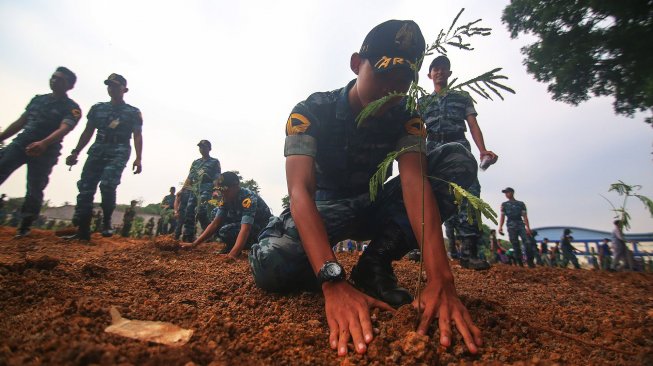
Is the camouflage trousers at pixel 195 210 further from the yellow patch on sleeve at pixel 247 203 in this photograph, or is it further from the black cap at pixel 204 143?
the yellow patch on sleeve at pixel 247 203

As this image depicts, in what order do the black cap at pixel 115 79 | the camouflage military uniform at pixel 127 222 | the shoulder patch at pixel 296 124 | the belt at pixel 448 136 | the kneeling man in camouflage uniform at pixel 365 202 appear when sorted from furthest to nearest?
1. the camouflage military uniform at pixel 127 222
2. the black cap at pixel 115 79
3. the belt at pixel 448 136
4. the shoulder patch at pixel 296 124
5. the kneeling man in camouflage uniform at pixel 365 202

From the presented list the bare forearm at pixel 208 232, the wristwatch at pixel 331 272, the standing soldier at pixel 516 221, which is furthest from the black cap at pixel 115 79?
the standing soldier at pixel 516 221

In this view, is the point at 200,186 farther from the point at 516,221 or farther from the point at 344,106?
the point at 516,221

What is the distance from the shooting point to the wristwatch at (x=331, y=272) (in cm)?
111

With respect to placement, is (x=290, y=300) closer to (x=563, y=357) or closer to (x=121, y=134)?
(x=563, y=357)

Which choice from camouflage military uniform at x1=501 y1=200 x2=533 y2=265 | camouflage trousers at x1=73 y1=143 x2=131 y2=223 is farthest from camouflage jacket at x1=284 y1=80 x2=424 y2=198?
camouflage military uniform at x1=501 y1=200 x2=533 y2=265

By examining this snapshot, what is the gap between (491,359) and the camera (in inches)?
33.3

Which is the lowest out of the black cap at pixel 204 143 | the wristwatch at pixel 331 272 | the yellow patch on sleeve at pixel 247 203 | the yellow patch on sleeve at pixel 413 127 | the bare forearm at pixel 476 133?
the wristwatch at pixel 331 272

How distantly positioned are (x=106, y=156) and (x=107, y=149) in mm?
89

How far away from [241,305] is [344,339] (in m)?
0.57

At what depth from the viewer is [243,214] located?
3826mm

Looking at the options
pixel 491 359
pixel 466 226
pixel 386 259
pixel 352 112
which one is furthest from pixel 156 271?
pixel 466 226

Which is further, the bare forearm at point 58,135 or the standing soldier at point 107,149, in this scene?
the standing soldier at point 107,149

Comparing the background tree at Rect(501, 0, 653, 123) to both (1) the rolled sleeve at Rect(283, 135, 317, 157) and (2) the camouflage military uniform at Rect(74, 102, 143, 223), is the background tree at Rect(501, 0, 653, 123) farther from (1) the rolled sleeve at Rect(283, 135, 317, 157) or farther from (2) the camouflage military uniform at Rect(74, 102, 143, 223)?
(2) the camouflage military uniform at Rect(74, 102, 143, 223)
